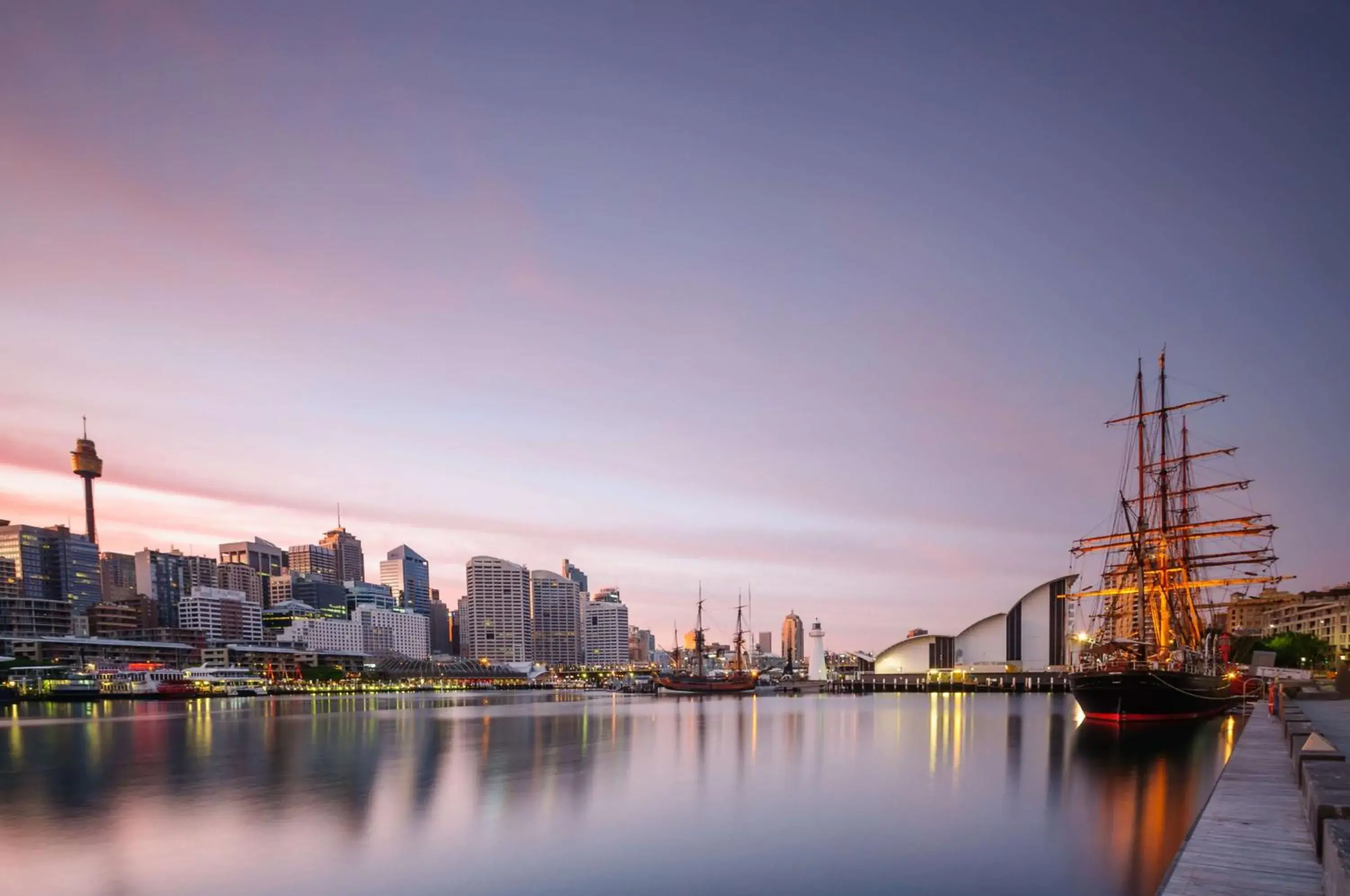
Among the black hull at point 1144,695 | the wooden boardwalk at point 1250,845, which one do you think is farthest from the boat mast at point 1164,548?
the wooden boardwalk at point 1250,845

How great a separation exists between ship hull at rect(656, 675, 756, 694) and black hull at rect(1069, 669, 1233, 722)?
8990 cm

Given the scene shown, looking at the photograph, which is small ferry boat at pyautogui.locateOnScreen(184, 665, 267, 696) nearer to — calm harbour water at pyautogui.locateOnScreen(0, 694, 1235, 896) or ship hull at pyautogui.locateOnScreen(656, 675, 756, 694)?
ship hull at pyautogui.locateOnScreen(656, 675, 756, 694)

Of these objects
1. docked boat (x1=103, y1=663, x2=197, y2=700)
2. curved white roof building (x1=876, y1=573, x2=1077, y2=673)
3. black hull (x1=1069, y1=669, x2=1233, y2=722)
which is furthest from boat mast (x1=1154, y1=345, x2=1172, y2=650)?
docked boat (x1=103, y1=663, x2=197, y2=700)

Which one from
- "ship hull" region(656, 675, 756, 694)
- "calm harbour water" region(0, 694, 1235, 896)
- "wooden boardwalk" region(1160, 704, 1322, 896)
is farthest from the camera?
"ship hull" region(656, 675, 756, 694)

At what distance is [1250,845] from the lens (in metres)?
14.5

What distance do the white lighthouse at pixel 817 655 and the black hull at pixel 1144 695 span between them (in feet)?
392

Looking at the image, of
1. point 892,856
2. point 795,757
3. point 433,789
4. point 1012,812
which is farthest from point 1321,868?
point 795,757

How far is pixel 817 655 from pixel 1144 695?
13271cm

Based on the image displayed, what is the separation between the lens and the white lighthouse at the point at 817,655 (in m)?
176

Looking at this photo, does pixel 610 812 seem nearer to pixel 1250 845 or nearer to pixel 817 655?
Answer: pixel 1250 845

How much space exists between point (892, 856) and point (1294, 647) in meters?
134

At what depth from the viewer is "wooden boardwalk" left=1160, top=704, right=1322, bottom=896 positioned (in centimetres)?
1222

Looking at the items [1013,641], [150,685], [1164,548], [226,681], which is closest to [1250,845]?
[1164,548]

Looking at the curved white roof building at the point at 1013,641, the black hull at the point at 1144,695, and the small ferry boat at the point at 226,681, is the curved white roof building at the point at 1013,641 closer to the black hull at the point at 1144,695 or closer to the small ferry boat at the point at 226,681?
the black hull at the point at 1144,695
